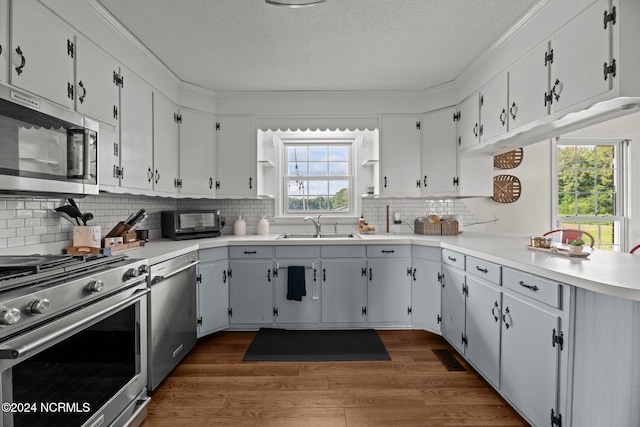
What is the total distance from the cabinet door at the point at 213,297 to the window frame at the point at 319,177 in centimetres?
121

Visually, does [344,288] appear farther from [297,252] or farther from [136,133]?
[136,133]

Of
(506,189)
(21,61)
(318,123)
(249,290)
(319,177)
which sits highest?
(318,123)

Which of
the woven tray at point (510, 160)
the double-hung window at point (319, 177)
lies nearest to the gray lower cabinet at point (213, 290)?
the double-hung window at point (319, 177)

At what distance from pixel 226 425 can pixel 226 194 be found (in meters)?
2.26

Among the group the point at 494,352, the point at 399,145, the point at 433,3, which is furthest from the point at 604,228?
the point at 433,3

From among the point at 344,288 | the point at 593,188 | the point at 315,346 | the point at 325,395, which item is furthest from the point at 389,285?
the point at 593,188

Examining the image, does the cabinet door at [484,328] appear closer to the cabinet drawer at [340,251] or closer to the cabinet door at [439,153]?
the cabinet drawer at [340,251]

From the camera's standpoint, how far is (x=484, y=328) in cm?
224

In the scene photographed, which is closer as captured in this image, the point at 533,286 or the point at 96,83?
the point at 533,286

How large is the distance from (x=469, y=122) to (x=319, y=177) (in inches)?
70.6

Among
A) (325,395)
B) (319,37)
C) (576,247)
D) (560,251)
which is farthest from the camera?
(319,37)

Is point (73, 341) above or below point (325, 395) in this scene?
above

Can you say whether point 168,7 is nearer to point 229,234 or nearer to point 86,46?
point 86,46

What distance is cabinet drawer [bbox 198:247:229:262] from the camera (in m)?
2.92
